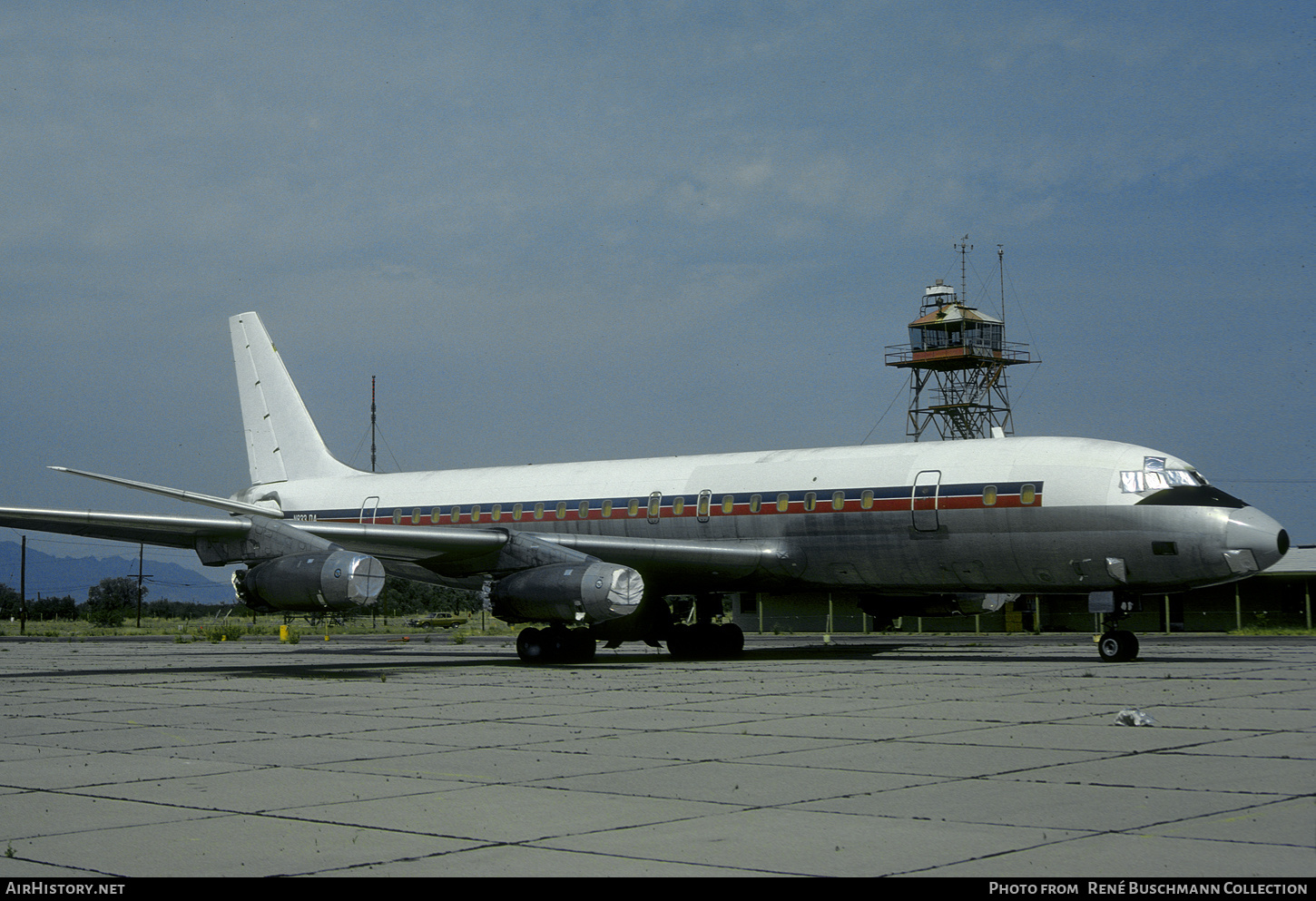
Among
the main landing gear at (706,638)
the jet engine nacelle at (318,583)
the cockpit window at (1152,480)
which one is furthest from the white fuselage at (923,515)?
the jet engine nacelle at (318,583)

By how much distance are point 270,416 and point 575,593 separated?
15025mm

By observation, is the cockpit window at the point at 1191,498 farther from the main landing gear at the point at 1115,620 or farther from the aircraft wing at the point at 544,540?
the aircraft wing at the point at 544,540

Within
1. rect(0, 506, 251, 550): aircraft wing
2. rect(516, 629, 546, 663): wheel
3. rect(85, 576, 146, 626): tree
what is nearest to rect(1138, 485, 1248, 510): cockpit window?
rect(516, 629, 546, 663): wheel

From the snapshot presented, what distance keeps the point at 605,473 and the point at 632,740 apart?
594 inches

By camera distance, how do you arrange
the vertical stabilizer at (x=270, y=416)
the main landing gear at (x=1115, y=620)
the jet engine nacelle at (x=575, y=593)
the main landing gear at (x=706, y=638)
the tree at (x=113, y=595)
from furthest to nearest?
the tree at (x=113, y=595) → the vertical stabilizer at (x=270, y=416) → the main landing gear at (x=706, y=638) → the jet engine nacelle at (x=575, y=593) → the main landing gear at (x=1115, y=620)

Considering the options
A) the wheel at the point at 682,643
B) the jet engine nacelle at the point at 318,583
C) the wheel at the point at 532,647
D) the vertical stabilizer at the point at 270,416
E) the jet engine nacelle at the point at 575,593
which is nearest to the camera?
the jet engine nacelle at the point at 318,583

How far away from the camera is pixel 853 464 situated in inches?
Result: 915

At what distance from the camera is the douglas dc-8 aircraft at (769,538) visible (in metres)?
20.2

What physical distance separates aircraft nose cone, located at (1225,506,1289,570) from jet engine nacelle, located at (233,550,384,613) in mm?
13073

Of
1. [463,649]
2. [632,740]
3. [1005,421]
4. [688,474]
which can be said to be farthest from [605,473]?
[1005,421]

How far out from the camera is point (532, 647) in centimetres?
2345

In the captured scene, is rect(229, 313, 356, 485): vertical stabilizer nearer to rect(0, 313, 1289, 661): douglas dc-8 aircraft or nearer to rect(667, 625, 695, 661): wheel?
rect(0, 313, 1289, 661): douglas dc-8 aircraft

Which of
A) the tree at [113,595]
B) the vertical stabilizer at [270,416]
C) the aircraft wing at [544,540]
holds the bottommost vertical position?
the tree at [113,595]

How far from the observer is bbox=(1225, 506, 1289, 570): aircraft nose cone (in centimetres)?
1964
